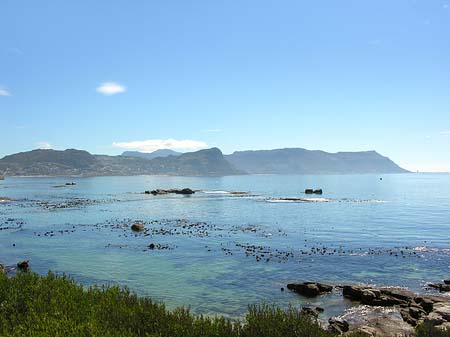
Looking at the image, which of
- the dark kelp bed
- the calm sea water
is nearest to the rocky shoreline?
the calm sea water

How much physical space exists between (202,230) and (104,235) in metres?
17.0

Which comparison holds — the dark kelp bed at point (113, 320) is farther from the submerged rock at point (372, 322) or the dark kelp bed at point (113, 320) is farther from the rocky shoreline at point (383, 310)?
the rocky shoreline at point (383, 310)

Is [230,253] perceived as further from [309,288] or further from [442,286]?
[442,286]

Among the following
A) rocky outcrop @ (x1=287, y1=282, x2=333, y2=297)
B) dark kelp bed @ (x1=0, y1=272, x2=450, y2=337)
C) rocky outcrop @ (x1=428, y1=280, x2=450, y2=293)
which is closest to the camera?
dark kelp bed @ (x1=0, y1=272, x2=450, y2=337)

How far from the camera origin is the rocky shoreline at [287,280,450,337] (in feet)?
79.7

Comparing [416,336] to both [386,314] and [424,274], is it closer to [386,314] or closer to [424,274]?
[386,314]

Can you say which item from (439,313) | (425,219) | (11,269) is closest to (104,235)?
(11,269)

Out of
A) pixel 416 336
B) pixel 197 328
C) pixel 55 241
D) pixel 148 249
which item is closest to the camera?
pixel 197 328

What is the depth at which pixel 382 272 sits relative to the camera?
40094mm

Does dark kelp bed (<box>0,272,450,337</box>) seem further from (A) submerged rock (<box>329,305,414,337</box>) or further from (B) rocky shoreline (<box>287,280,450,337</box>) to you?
(B) rocky shoreline (<box>287,280,450,337</box>)

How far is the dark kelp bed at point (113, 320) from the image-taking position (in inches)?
583

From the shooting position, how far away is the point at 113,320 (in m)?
16.8

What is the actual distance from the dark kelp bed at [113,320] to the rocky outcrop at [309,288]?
14.2 metres

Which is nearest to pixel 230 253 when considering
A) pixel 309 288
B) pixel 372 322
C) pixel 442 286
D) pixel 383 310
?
pixel 309 288
